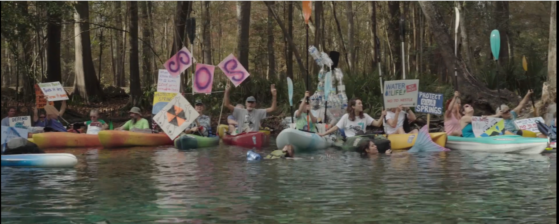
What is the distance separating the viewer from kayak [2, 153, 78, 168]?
10088mm

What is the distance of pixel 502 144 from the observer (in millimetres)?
12773

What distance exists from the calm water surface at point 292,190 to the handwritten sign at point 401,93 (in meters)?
1.68

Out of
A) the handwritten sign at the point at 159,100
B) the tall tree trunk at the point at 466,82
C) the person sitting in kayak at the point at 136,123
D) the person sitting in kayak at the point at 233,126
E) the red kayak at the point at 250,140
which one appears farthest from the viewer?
the tall tree trunk at the point at 466,82

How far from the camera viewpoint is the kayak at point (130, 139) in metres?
15.0

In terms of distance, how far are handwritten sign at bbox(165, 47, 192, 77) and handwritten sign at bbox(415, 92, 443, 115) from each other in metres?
5.40

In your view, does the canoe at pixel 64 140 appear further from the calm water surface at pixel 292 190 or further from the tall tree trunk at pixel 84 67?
the tall tree trunk at pixel 84 67

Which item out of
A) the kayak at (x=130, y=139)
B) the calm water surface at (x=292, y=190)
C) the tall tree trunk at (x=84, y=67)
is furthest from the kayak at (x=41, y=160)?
the tall tree trunk at (x=84, y=67)

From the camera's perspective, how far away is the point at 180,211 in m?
6.72

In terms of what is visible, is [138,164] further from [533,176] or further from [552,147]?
[552,147]

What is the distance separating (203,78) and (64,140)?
3.17 meters

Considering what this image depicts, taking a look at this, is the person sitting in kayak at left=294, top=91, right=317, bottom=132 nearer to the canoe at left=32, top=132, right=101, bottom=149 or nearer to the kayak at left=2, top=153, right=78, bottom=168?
the canoe at left=32, top=132, right=101, bottom=149

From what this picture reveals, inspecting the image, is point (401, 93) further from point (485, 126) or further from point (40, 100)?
point (40, 100)

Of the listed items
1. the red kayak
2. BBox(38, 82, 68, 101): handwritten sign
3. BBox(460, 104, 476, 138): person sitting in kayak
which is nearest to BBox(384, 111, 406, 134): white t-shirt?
BBox(460, 104, 476, 138): person sitting in kayak

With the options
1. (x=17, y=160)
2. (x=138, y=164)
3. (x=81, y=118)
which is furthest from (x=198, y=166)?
(x=81, y=118)
